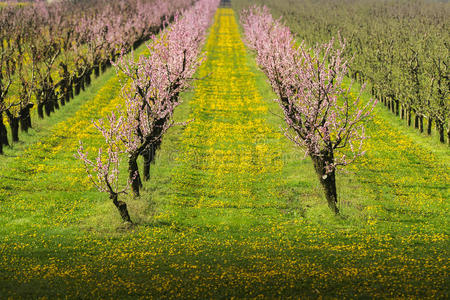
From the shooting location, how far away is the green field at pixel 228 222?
716 inches

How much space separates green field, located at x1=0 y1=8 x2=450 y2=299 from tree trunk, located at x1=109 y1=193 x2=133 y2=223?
496mm

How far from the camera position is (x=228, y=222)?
24.9 metres

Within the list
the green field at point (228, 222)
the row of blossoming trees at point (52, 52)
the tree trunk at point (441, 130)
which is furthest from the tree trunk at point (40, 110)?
the tree trunk at point (441, 130)

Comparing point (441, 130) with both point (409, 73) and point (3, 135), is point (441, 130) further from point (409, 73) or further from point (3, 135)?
point (3, 135)

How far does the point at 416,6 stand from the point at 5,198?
374 feet

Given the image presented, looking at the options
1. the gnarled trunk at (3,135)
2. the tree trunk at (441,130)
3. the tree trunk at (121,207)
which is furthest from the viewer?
the tree trunk at (441,130)

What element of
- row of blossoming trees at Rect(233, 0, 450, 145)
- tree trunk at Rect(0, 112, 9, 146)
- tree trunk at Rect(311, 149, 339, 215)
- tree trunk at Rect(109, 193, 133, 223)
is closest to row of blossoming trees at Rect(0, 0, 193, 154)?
tree trunk at Rect(0, 112, 9, 146)

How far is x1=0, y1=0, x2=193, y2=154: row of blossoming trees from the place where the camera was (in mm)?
38750

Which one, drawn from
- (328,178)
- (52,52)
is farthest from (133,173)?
(52,52)

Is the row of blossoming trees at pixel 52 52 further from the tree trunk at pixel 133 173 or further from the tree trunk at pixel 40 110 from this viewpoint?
the tree trunk at pixel 133 173

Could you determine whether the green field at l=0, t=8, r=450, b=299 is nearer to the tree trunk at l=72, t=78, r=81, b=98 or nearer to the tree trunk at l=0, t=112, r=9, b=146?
the tree trunk at l=0, t=112, r=9, b=146

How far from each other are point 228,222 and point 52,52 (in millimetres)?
41574

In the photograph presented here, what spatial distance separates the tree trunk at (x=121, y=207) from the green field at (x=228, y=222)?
1.63 feet

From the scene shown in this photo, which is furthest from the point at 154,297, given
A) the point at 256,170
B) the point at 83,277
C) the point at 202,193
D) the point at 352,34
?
the point at 352,34
